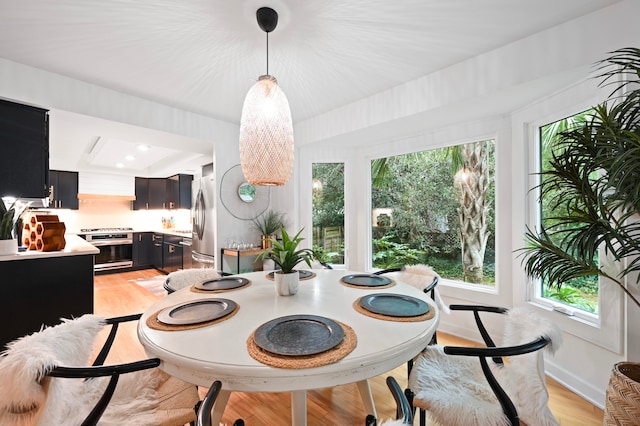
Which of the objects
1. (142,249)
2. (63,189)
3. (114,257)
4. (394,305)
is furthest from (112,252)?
(394,305)

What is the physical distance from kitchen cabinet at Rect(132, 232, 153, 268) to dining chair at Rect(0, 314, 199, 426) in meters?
5.33

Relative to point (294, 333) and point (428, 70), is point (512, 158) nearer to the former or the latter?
point (428, 70)

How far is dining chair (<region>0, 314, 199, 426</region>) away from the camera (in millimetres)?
785

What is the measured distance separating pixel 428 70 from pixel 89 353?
9.41ft

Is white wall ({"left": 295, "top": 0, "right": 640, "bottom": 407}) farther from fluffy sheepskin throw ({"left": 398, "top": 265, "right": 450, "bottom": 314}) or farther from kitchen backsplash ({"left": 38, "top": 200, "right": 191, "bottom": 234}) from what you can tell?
kitchen backsplash ({"left": 38, "top": 200, "right": 191, "bottom": 234})

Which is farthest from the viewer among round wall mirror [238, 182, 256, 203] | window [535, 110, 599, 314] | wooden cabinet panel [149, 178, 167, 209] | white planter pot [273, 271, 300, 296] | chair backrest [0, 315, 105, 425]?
wooden cabinet panel [149, 178, 167, 209]

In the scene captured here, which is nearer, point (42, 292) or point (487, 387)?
point (487, 387)

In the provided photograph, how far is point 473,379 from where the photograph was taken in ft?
4.20

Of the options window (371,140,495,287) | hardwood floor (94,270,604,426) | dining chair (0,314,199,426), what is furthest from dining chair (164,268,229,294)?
window (371,140,495,287)

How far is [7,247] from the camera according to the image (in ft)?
7.37

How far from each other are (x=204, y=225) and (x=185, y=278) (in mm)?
1982

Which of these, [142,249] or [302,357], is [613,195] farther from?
[142,249]

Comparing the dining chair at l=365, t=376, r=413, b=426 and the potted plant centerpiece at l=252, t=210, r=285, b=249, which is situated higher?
the potted plant centerpiece at l=252, t=210, r=285, b=249

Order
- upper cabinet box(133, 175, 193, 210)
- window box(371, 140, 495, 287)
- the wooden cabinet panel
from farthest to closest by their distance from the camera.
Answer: the wooden cabinet panel
upper cabinet box(133, 175, 193, 210)
window box(371, 140, 495, 287)
